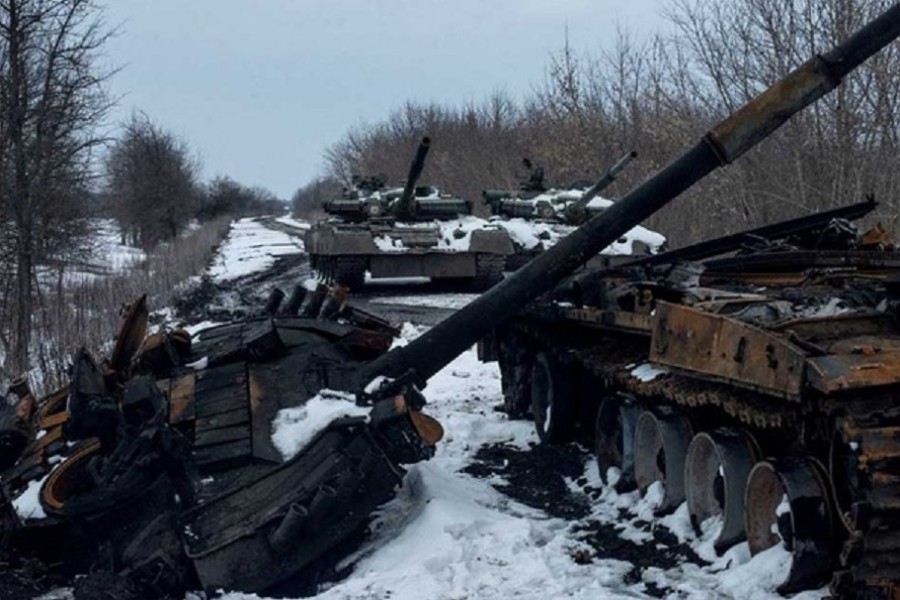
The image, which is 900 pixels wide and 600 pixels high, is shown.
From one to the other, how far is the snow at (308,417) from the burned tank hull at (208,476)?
11 mm

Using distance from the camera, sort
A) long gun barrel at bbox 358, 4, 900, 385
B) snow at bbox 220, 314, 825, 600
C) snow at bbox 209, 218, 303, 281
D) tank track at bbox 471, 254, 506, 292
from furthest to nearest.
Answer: snow at bbox 209, 218, 303, 281
tank track at bbox 471, 254, 506, 292
long gun barrel at bbox 358, 4, 900, 385
snow at bbox 220, 314, 825, 600

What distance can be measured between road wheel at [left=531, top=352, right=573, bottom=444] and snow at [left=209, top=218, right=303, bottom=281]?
1854cm

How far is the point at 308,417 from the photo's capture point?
661 cm

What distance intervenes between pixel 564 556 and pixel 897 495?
204 cm

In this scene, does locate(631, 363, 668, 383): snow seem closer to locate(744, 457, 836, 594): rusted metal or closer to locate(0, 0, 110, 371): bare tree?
locate(744, 457, 836, 594): rusted metal

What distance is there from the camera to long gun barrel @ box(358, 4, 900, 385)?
22.0ft

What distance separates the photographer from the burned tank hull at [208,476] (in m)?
5.69

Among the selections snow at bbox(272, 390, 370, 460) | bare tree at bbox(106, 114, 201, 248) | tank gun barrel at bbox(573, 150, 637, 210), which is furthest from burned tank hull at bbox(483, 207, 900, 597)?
bare tree at bbox(106, 114, 201, 248)

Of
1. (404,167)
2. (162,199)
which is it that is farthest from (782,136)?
(404,167)

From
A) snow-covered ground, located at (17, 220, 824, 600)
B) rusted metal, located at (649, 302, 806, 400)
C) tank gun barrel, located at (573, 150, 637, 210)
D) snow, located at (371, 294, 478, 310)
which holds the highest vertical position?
tank gun barrel, located at (573, 150, 637, 210)

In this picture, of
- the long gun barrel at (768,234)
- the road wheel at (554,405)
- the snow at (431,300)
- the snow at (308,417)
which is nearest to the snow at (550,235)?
the snow at (431,300)

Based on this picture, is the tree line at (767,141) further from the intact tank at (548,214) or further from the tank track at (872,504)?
the tank track at (872,504)

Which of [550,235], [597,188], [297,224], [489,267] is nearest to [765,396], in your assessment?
[597,188]

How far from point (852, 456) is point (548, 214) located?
16281 mm
